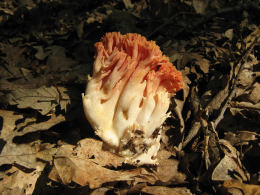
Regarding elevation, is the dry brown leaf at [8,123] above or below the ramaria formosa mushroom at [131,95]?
below

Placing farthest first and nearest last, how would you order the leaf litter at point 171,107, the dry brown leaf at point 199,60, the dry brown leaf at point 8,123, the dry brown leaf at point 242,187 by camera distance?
the dry brown leaf at point 199,60 → the dry brown leaf at point 8,123 → the leaf litter at point 171,107 → the dry brown leaf at point 242,187

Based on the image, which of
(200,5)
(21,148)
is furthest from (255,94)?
(21,148)

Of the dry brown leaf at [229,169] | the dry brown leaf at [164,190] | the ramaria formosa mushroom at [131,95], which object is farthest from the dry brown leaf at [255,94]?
the dry brown leaf at [164,190]

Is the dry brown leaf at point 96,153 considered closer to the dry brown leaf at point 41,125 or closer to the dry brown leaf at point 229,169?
the dry brown leaf at point 41,125

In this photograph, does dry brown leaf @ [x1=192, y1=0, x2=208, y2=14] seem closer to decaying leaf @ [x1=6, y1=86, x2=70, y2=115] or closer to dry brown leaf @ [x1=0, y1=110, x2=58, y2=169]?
decaying leaf @ [x1=6, y1=86, x2=70, y2=115]

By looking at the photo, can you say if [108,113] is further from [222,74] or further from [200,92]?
[222,74]

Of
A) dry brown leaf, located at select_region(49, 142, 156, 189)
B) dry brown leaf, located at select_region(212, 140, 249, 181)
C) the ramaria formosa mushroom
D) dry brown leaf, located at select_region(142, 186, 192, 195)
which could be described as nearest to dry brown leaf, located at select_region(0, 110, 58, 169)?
dry brown leaf, located at select_region(49, 142, 156, 189)

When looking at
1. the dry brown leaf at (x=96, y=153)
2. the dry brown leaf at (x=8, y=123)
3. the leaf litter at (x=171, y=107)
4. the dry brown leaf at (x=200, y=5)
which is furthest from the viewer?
the dry brown leaf at (x=200, y=5)
